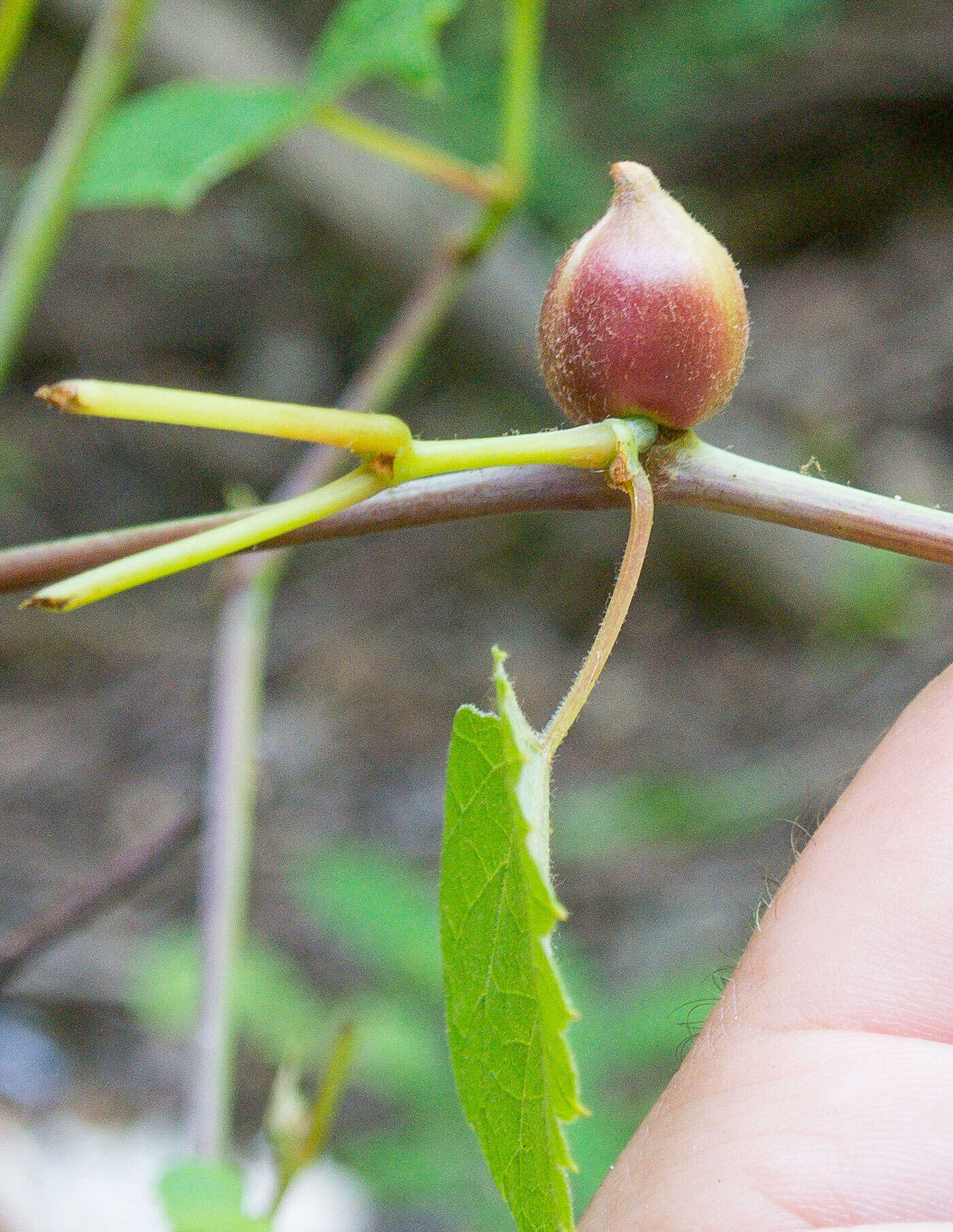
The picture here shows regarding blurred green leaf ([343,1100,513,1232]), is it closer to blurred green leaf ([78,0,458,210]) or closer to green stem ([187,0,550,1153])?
green stem ([187,0,550,1153])

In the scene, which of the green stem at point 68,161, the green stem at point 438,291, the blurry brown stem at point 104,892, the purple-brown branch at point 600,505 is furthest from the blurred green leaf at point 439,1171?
the purple-brown branch at point 600,505

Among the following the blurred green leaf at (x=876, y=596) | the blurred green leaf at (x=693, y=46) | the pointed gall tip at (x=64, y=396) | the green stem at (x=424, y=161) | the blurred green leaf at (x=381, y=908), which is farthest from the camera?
the blurred green leaf at (x=693, y=46)

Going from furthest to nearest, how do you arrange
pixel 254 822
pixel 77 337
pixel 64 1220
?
pixel 77 337
pixel 254 822
pixel 64 1220

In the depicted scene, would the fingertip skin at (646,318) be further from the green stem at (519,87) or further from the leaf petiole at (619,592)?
the green stem at (519,87)

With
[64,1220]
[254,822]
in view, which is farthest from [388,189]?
[64,1220]

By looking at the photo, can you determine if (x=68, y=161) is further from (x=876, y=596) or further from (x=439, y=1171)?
(x=876, y=596)

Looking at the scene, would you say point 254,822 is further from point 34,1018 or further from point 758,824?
point 758,824
